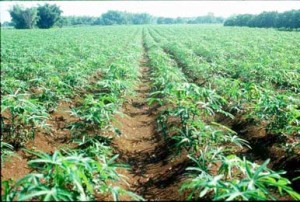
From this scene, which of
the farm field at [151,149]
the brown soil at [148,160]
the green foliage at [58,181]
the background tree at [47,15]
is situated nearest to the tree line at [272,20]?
the background tree at [47,15]

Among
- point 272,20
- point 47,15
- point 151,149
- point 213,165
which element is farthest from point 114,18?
point 213,165

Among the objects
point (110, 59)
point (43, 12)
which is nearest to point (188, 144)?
point (110, 59)

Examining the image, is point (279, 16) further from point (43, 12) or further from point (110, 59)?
point (110, 59)

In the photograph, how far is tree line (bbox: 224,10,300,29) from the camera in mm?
44531

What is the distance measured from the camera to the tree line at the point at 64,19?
1539 inches

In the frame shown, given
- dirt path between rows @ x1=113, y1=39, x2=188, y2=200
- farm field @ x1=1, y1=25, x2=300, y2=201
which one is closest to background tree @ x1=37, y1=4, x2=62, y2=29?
farm field @ x1=1, y1=25, x2=300, y2=201

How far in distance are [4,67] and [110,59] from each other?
20.8 feet

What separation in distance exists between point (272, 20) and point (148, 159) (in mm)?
52316

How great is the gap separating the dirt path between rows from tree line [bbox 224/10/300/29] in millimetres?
42470

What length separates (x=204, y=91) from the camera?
5.33 metres

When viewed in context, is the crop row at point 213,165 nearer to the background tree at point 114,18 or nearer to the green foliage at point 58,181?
the green foliage at point 58,181

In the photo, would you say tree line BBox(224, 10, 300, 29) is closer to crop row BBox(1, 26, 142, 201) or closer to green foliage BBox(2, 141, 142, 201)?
crop row BBox(1, 26, 142, 201)

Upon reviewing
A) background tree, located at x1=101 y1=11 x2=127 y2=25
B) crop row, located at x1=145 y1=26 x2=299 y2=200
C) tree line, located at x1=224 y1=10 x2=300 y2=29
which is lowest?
background tree, located at x1=101 y1=11 x2=127 y2=25

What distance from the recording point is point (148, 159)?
551cm
